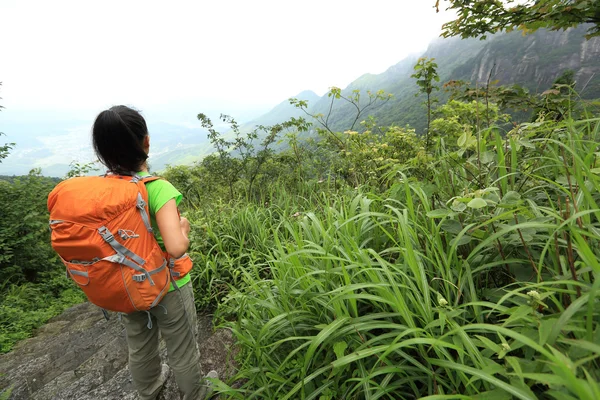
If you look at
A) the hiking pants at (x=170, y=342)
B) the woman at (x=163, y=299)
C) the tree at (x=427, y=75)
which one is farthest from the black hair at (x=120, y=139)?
the tree at (x=427, y=75)

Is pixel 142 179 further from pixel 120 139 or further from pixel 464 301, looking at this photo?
pixel 464 301

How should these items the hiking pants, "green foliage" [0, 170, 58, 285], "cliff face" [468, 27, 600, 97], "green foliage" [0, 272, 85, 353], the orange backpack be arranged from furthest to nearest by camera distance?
"cliff face" [468, 27, 600, 97] → "green foliage" [0, 170, 58, 285] → "green foliage" [0, 272, 85, 353] → the hiking pants → the orange backpack

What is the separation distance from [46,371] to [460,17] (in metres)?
5.98

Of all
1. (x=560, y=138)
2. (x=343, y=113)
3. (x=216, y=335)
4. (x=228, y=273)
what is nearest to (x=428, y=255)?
(x=560, y=138)

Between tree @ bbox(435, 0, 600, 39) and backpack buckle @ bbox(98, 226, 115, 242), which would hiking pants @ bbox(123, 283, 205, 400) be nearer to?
backpack buckle @ bbox(98, 226, 115, 242)

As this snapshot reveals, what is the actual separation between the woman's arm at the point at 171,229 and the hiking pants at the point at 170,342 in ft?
1.40

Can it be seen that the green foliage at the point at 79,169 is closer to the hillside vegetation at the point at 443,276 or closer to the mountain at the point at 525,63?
the hillside vegetation at the point at 443,276

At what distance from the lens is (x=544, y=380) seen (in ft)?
2.31

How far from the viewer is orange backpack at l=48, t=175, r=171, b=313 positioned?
1363mm

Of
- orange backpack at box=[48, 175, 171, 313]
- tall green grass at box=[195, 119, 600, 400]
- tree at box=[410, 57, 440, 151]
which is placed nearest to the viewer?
tall green grass at box=[195, 119, 600, 400]

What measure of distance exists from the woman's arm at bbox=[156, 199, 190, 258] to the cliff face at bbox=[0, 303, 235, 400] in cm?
91

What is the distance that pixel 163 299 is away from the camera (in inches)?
68.4

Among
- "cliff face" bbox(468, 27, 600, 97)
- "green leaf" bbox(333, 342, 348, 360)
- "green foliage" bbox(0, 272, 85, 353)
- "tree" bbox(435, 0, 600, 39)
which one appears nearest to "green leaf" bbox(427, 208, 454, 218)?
"green leaf" bbox(333, 342, 348, 360)

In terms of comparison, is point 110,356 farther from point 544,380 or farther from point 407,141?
point 407,141
